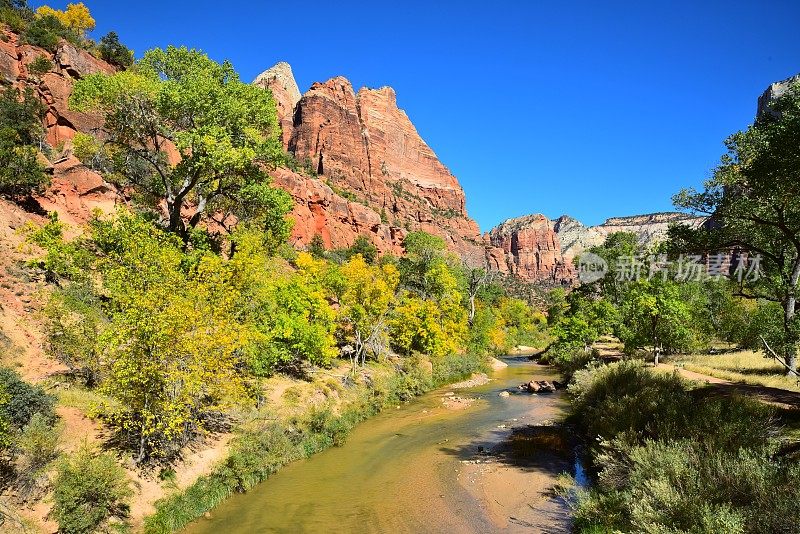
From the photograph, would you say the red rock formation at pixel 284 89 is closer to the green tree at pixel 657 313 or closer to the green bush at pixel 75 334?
the green tree at pixel 657 313

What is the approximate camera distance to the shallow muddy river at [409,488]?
13273 millimetres

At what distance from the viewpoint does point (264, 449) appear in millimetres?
16891

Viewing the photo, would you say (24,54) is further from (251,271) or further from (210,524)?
(210,524)

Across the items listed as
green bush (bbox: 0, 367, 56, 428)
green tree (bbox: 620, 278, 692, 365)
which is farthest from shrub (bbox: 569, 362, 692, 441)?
green bush (bbox: 0, 367, 56, 428)

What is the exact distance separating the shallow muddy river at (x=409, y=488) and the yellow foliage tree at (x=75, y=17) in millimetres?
66187

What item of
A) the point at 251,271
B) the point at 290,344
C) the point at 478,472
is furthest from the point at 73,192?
the point at 478,472

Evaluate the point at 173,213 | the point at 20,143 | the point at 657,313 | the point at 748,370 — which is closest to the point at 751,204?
the point at 748,370

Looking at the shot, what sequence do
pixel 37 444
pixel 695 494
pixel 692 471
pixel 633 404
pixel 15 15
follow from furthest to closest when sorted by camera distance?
pixel 15 15 → pixel 633 404 → pixel 37 444 → pixel 692 471 → pixel 695 494

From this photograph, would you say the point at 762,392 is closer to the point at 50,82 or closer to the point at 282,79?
the point at 50,82

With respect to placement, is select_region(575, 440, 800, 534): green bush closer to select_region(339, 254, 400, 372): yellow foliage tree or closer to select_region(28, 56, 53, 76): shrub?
select_region(339, 254, 400, 372): yellow foliage tree

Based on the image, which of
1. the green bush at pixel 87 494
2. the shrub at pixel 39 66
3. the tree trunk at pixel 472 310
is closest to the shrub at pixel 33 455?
the green bush at pixel 87 494

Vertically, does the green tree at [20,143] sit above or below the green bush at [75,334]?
above

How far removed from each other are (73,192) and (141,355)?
1196 inches

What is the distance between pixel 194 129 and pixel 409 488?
16486mm
